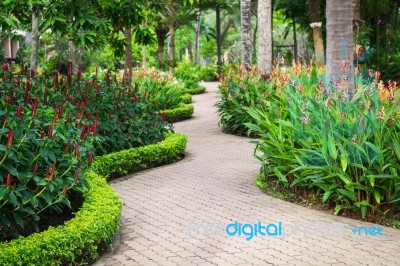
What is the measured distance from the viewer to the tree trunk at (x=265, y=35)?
15383mm

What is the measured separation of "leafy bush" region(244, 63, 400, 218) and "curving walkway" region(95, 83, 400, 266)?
0.33 m

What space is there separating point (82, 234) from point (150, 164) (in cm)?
505

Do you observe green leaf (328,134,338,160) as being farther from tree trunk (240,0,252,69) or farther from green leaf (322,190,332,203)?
tree trunk (240,0,252,69)

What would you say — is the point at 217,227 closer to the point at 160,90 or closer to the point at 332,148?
the point at 332,148

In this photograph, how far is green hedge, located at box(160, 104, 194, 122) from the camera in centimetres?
1779

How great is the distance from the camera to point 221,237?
6.79 m

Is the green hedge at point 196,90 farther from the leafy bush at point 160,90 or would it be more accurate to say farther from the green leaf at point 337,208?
Result: the green leaf at point 337,208

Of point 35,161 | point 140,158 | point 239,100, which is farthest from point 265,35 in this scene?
point 35,161

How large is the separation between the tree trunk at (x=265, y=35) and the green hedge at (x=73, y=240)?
29.2ft

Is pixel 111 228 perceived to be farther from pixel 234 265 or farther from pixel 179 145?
pixel 179 145

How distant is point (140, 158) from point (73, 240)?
476cm

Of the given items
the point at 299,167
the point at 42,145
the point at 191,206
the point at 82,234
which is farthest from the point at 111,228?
the point at 299,167

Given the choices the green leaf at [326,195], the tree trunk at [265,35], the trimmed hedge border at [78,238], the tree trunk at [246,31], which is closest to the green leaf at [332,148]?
the green leaf at [326,195]

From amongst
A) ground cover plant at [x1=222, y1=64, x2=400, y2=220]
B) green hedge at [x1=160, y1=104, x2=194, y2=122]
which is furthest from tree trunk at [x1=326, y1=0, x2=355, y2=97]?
green hedge at [x1=160, y1=104, x2=194, y2=122]
